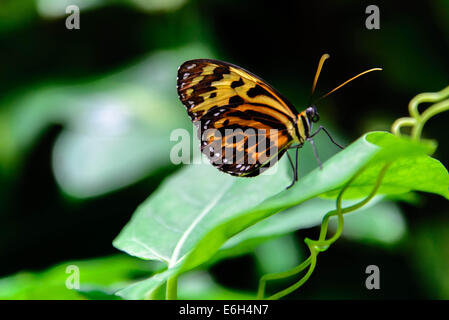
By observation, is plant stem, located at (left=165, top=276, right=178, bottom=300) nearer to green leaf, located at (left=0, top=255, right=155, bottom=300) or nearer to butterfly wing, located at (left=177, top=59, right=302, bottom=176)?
green leaf, located at (left=0, top=255, right=155, bottom=300)

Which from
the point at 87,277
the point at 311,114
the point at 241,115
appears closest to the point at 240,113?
the point at 241,115

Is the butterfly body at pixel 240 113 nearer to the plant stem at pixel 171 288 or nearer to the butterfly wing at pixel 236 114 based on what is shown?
the butterfly wing at pixel 236 114

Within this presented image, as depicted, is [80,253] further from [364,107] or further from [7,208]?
[364,107]

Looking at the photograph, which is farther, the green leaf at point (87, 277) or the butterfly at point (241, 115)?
the butterfly at point (241, 115)

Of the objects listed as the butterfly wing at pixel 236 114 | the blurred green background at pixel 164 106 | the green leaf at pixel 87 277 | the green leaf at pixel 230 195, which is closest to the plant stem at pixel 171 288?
the green leaf at pixel 230 195

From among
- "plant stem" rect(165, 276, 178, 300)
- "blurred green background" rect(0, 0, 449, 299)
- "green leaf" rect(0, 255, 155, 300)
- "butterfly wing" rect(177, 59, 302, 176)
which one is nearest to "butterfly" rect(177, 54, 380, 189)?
"butterfly wing" rect(177, 59, 302, 176)

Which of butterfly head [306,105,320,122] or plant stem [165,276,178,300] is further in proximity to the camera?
butterfly head [306,105,320,122]

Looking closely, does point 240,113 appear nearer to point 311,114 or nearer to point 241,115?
point 241,115

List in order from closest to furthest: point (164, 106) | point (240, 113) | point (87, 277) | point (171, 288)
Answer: point (171, 288) → point (87, 277) → point (240, 113) → point (164, 106)
